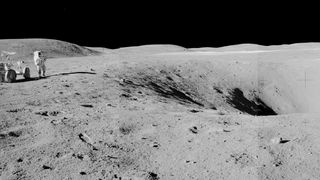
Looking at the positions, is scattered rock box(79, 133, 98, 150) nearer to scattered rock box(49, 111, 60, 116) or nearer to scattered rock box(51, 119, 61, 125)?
scattered rock box(51, 119, 61, 125)

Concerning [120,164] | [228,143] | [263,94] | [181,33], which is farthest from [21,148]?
[181,33]

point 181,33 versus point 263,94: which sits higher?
point 181,33

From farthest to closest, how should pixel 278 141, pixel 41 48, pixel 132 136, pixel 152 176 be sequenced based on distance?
pixel 41 48 < pixel 132 136 < pixel 278 141 < pixel 152 176

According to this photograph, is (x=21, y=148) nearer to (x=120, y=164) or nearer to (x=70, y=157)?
(x=70, y=157)

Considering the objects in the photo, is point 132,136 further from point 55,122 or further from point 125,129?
point 55,122

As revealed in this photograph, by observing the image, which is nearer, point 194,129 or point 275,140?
point 275,140

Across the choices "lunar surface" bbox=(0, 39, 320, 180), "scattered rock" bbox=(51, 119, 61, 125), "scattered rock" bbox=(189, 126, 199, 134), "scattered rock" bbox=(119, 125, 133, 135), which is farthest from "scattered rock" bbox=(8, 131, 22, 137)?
"scattered rock" bbox=(189, 126, 199, 134)

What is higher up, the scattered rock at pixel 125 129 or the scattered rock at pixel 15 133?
the scattered rock at pixel 15 133

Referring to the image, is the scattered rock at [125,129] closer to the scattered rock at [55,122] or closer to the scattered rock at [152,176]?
the scattered rock at [55,122]

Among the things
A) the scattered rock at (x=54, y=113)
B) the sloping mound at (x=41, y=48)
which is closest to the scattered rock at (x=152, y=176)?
the scattered rock at (x=54, y=113)

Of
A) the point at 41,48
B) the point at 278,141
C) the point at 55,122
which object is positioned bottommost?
the point at 278,141

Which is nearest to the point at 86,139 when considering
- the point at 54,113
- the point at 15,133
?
the point at 15,133
